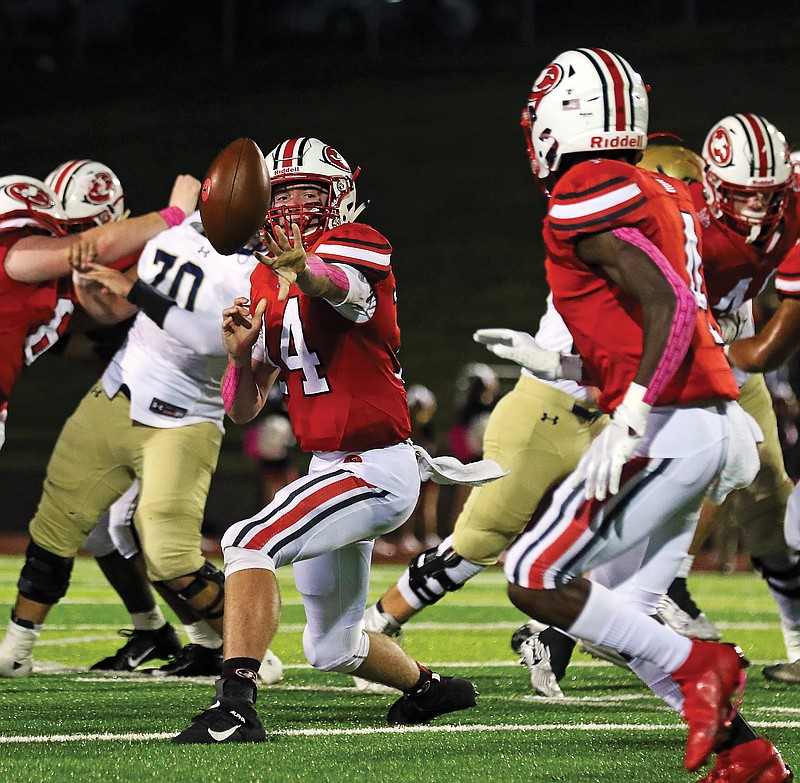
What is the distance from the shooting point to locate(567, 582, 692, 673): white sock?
3.05 m

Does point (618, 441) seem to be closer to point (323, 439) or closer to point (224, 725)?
point (323, 439)

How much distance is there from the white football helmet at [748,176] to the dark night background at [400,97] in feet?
33.6

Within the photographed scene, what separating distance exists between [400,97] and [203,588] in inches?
626

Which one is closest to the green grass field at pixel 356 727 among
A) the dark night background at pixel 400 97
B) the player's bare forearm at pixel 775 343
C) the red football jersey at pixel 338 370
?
the red football jersey at pixel 338 370

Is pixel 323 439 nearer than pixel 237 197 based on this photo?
No

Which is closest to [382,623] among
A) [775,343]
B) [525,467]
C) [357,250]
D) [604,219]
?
[525,467]

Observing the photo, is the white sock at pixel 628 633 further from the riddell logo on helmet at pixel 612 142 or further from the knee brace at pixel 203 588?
the knee brace at pixel 203 588

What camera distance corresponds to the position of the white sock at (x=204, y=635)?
493 centimetres

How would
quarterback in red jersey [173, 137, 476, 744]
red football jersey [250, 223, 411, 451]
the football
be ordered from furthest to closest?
1. red football jersey [250, 223, 411, 451]
2. the football
3. quarterback in red jersey [173, 137, 476, 744]

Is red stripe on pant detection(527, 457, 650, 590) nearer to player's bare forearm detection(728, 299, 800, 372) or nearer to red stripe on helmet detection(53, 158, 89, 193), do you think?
player's bare forearm detection(728, 299, 800, 372)

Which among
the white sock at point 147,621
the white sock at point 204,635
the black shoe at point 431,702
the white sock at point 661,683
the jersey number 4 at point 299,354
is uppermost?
the jersey number 4 at point 299,354

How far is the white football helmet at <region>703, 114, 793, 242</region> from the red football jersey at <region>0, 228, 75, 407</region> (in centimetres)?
233

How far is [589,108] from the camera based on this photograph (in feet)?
10.8

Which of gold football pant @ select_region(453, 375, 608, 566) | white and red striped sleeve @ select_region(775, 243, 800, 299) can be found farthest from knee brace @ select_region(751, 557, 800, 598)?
white and red striped sleeve @ select_region(775, 243, 800, 299)
